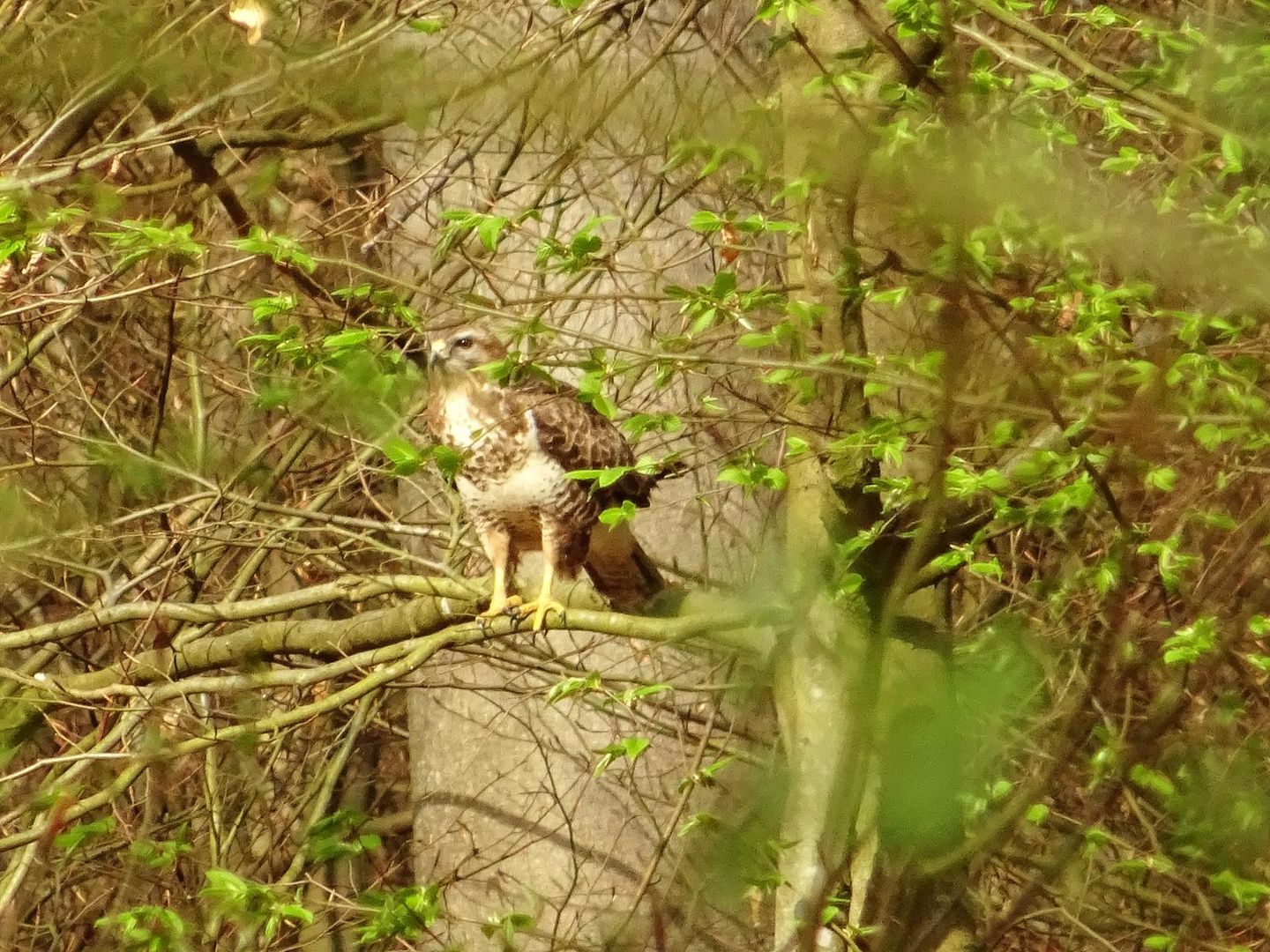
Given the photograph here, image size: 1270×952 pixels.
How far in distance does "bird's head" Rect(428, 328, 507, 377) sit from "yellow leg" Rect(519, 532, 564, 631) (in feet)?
1.48

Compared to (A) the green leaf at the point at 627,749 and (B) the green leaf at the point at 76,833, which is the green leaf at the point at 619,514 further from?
(B) the green leaf at the point at 76,833

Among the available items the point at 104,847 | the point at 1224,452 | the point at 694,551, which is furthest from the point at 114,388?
the point at 1224,452

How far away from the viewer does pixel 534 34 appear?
11.9 ft

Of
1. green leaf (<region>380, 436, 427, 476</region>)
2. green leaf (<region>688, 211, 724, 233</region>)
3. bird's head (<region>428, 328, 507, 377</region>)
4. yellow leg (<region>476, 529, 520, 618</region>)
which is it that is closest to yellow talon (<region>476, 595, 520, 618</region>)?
yellow leg (<region>476, 529, 520, 618</region>)

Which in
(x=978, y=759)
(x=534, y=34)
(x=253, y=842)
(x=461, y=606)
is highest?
(x=534, y=34)

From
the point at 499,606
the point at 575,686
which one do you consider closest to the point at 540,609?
the point at 499,606

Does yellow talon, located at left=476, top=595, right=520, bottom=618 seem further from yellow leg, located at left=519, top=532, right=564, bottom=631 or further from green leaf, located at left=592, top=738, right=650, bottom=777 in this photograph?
green leaf, located at left=592, top=738, right=650, bottom=777

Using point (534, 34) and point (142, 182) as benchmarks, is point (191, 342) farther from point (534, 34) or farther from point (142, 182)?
point (534, 34)

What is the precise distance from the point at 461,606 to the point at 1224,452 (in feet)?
5.24

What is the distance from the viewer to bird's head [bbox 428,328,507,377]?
3564 millimetres

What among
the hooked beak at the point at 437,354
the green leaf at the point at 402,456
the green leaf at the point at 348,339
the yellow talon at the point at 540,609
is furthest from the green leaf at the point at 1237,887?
the hooked beak at the point at 437,354

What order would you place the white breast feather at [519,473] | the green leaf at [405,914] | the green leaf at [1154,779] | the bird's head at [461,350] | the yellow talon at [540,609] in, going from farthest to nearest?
the white breast feather at [519,473] < the bird's head at [461,350] < the yellow talon at [540,609] < the green leaf at [405,914] < the green leaf at [1154,779]

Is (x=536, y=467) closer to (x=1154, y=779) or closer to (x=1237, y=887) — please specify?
(x=1154, y=779)

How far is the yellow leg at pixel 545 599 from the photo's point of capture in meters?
3.25
